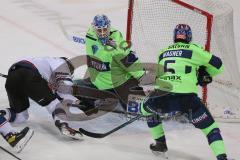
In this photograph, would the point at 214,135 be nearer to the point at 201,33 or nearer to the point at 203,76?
the point at 203,76

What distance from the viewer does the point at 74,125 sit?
15.9 feet

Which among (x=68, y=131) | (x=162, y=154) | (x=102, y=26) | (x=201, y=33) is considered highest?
(x=102, y=26)

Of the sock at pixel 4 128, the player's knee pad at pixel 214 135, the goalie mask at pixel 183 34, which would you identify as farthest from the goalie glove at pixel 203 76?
the sock at pixel 4 128

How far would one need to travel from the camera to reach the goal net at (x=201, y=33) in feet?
16.4

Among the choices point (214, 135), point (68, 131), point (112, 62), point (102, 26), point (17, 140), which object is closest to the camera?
point (214, 135)

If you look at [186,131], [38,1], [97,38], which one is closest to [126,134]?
[186,131]

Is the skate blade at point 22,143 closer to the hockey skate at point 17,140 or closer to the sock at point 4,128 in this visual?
the hockey skate at point 17,140

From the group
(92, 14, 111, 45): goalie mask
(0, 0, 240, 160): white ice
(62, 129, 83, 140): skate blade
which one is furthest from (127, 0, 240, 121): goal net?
(62, 129, 83, 140): skate blade

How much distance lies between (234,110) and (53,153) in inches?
64.6

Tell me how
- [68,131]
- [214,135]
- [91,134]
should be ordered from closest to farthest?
[214,135] → [68,131] → [91,134]

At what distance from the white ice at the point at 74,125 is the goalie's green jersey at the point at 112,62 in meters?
0.32

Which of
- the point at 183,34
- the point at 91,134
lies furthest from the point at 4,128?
the point at 183,34

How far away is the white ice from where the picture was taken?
14.2 ft

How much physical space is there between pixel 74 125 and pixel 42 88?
50 cm
